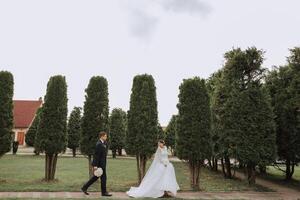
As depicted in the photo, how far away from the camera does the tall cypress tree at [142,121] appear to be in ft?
51.0

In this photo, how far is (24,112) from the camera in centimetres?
6112

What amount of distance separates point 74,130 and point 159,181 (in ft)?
100

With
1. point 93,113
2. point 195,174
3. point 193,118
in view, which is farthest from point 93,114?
point 195,174

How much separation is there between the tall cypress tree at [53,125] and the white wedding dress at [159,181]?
4.89 m

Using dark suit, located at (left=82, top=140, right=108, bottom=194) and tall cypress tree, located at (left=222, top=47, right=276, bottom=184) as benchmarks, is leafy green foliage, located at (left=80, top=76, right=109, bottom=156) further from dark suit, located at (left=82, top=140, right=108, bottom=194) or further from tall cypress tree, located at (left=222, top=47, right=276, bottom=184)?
tall cypress tree, located at (left=222, top=47, right=276, bottom=184)

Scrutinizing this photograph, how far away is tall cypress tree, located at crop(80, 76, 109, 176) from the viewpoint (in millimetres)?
15789

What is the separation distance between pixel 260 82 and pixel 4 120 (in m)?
12.9

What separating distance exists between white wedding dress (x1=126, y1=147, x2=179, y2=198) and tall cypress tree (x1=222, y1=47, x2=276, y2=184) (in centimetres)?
542

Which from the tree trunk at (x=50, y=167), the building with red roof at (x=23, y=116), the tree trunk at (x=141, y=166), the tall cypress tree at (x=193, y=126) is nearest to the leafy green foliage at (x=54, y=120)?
the tree trunk at (x=50, y=167)

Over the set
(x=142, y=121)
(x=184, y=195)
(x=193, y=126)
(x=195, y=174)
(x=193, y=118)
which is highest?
(x=193, y=118)

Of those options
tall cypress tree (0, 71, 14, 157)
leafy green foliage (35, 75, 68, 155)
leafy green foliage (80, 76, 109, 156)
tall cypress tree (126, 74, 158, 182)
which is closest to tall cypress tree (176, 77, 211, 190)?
tall cypress tree (126, 74, 158, 182)

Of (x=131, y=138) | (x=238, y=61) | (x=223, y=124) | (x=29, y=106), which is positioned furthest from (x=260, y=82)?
(x=29, y=106)

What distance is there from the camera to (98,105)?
639 inches

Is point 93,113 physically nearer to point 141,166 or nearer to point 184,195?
point 141,166
